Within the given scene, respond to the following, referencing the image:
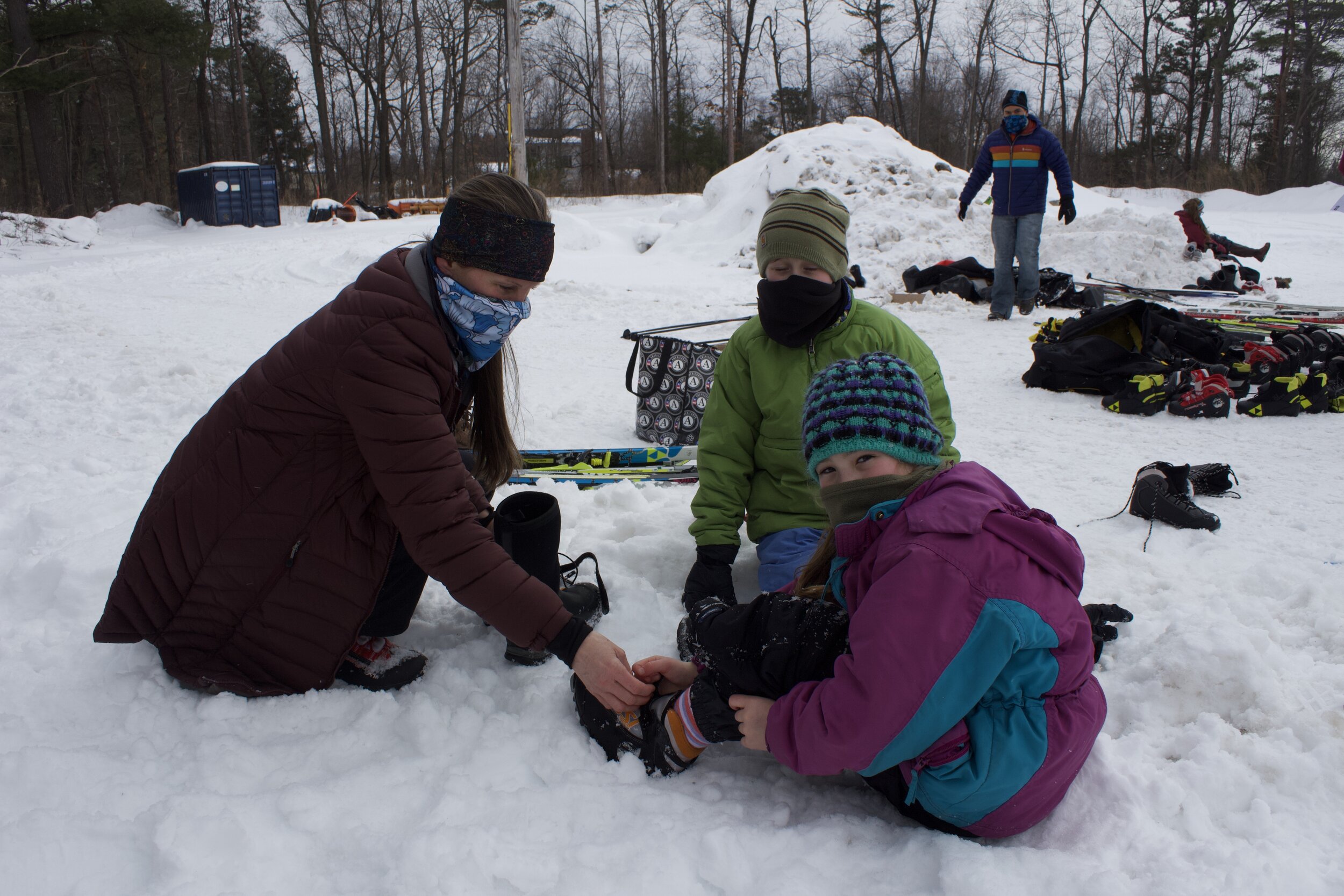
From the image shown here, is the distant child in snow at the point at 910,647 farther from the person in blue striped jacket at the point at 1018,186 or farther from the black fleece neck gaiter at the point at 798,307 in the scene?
the person in blue striped jacket at the point at 1018,186

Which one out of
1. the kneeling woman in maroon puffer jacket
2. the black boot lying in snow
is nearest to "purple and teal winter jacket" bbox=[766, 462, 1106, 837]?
the kneeling woman in maroon puffer jacket

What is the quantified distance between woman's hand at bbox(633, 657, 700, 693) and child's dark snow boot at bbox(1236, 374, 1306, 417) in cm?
402

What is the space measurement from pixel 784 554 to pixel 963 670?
1.05 m

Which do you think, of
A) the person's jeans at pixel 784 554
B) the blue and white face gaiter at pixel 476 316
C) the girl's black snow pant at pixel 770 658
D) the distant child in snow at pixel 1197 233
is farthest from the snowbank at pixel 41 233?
the distant child in snow at pixel 1197 233

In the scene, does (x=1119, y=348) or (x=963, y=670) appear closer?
(x=963, y=670)

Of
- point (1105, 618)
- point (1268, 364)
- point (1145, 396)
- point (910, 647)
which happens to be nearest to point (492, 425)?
point (910, 647)

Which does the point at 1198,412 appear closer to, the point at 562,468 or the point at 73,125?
the point at 562,468

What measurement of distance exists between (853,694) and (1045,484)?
8.06ft

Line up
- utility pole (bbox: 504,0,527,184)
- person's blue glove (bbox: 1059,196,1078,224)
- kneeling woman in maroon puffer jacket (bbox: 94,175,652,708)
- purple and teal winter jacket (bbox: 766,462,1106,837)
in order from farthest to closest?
utility pole (bbox: 504,0,527,184)
person's blue glove (bbox: 1059,196,1078,224)
kneeling woman in maroon puffer jacket (bbox: 94,175,652,708)
purple and teal winter jacket (bbox: 766,462,1106,837)

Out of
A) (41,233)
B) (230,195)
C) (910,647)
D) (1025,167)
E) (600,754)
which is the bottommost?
(600,754)

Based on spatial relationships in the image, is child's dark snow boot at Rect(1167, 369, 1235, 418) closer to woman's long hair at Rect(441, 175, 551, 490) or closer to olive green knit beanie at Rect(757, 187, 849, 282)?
olive green knit beanie at Rect(757, 187, 849, 282)

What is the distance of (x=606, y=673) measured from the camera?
1592 millimetres

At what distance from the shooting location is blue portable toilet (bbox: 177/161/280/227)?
692 inches

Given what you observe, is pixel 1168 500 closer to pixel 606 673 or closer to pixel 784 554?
pixel 784 554
